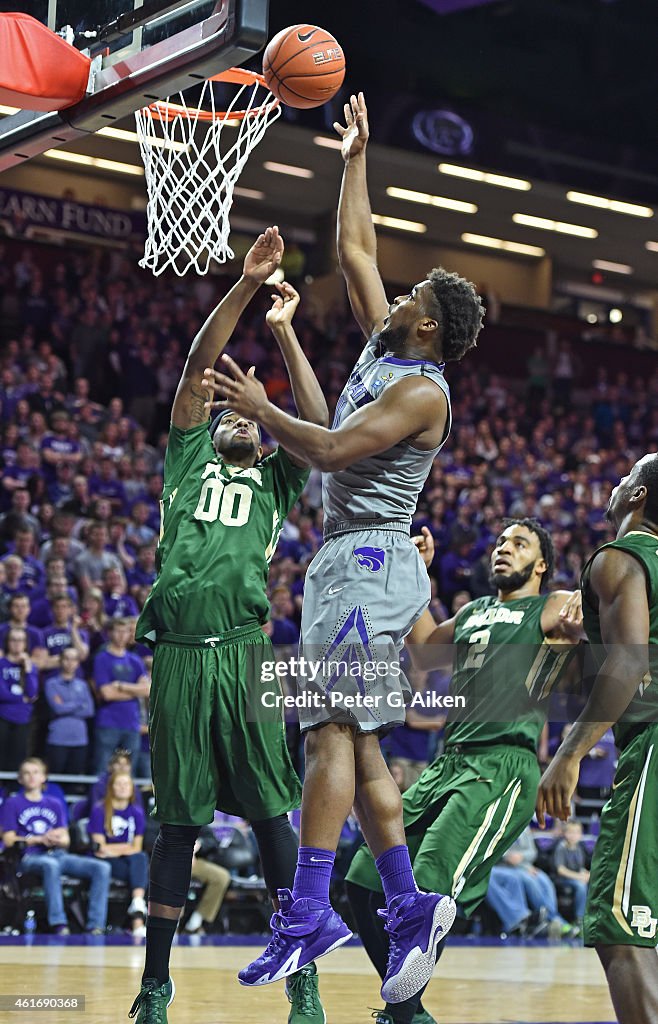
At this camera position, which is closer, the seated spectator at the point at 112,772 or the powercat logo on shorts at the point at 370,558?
the powercat logo on shorts at the point at 370,558

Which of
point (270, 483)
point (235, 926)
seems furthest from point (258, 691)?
point (235, 926)

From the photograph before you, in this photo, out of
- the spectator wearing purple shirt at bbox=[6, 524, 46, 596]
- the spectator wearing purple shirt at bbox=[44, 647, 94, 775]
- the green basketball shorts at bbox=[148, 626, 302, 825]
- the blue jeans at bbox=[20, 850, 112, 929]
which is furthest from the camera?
the spectator wearing purple shirt at bbox=[6, 524, 46, 596]

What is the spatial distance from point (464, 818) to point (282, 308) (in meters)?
2.44

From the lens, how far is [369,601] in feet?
15.1

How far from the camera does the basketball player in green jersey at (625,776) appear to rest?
13.4ft

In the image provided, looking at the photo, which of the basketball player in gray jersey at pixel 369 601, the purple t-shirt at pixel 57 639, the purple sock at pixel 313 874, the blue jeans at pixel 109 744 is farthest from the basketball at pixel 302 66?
the purple t-shirt at pixel 57 639

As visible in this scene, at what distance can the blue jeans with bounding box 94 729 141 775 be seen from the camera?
10758 mm

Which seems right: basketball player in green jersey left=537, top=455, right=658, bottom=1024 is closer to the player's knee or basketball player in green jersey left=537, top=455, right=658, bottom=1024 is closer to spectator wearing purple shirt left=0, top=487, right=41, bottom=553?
the player's knee

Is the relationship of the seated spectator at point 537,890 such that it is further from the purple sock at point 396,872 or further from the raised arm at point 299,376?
the raised arm at point 299,376

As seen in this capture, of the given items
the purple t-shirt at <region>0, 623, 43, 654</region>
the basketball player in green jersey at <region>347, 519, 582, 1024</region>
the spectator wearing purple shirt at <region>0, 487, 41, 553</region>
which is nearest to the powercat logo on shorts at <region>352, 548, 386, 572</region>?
the basketball player in green jersey at <region>347, 519, 582, 1024</region>

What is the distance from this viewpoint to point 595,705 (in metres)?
4.21

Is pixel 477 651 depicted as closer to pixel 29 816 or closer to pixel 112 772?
pixel 112 772

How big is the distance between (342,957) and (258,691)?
16.8 feet

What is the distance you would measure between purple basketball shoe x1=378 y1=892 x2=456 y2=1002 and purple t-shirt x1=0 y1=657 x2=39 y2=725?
6.59m
